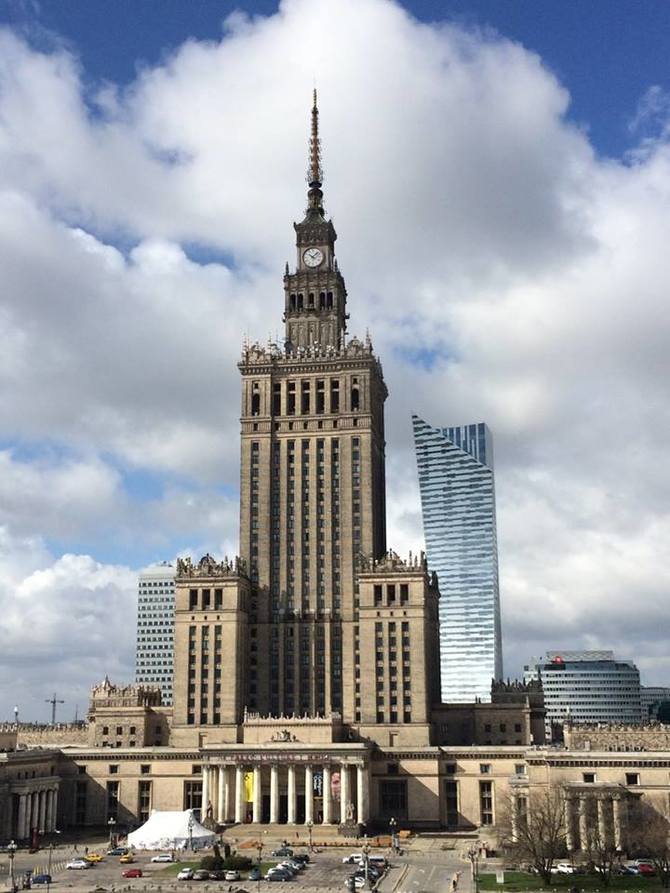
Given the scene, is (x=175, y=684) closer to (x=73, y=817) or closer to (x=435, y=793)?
(x=73, y=817)

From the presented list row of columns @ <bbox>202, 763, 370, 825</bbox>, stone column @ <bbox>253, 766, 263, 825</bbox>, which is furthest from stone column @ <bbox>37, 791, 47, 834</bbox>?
stone column @ <bbox>253, 766, 263, 825</bbox>

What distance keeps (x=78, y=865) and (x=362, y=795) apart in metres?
52.0

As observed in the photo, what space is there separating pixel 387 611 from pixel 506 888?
75386mm

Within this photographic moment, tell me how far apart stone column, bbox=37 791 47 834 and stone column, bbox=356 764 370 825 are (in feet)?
182

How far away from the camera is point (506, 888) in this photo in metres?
123

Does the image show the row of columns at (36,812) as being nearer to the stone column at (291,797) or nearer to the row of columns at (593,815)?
the stone column at (291,797)

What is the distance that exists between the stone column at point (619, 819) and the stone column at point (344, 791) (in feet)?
149

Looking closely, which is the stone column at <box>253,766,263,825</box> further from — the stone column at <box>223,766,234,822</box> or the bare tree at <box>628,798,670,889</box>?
the bare tree at <box>628,798,670,889</box>

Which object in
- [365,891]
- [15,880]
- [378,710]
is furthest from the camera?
[378,710]

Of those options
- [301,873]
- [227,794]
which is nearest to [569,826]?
[301,873]

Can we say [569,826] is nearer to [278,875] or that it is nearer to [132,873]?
[278,875]

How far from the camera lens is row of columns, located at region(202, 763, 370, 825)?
175 metres

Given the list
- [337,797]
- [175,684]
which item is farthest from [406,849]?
[175,684]

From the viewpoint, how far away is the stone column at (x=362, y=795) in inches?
6850
